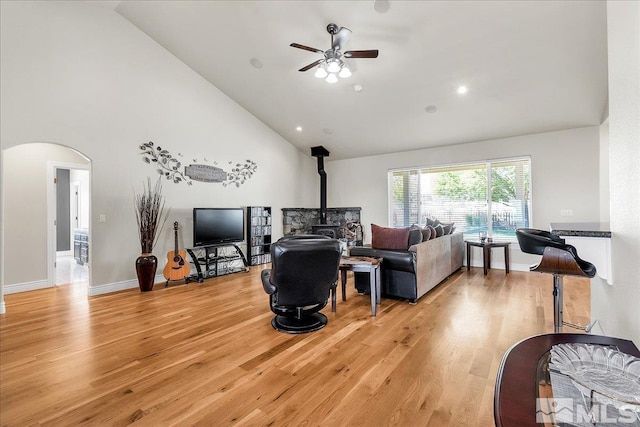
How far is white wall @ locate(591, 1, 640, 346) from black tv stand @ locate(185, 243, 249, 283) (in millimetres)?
5334

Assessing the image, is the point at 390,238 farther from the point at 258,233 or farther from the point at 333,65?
the point at 258,233

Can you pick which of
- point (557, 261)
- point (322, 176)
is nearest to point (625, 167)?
point (557, 261)

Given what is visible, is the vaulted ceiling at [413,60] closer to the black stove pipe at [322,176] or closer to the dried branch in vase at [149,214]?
the black stove pipe at [322,176]

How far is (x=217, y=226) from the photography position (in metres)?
5.68

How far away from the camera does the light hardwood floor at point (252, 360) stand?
72.1 inches

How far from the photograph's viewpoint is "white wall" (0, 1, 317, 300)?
12.6 ft

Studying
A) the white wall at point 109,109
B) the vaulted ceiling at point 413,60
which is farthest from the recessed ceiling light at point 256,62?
the white wall at point 109,109

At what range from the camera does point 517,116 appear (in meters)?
5.36

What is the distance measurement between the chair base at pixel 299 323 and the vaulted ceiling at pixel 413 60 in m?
3.96

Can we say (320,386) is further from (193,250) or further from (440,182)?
(440,182)

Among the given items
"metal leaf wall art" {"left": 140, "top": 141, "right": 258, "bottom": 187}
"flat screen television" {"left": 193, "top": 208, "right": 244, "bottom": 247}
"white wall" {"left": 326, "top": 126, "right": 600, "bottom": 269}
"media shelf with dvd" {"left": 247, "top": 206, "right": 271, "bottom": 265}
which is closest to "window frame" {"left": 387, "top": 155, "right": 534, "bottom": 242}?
"white wall" {"left": 326, "top": 126, "right": 600, "bottom": 269}

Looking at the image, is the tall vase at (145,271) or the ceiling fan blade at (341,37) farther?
the tall vase at (145,271)

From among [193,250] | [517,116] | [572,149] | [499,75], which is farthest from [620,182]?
[193,250]

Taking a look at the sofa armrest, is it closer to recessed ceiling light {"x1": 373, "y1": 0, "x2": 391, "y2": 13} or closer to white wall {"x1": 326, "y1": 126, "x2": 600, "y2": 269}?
recessed ceiling light {"x1": 373, "y1": 0, "x2": 391, "y2": 13}
